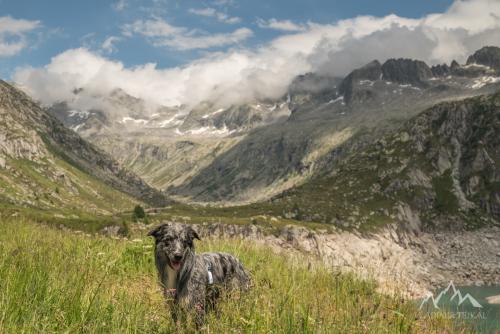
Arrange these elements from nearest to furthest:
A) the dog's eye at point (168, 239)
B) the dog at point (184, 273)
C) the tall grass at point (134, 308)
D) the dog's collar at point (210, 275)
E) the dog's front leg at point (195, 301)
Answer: the tall grass at point (134, 308) < the dog's front leg at point (195, 301) < the dog at point (184, 273) < the dog's eye at point (168, 239) < the dog's collar at point (210, 275)

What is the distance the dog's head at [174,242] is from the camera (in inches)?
328

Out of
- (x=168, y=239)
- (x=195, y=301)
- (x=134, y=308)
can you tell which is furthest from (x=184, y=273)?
(x=134, y=308)

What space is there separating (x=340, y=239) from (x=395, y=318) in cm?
18699

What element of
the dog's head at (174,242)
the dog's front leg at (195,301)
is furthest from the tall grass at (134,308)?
the dog's head at (174,242)

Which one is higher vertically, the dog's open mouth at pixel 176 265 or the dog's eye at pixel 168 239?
the dog's eye at pixel 168 239

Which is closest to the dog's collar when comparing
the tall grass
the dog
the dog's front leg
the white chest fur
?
the dog

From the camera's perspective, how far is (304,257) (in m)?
16.6

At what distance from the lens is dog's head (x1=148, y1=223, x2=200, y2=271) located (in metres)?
8.33

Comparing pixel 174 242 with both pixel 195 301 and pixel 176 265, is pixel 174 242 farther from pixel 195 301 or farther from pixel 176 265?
pixel 195 301

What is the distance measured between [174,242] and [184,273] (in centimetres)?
58

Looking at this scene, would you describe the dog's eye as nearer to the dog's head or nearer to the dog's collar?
the dog's head

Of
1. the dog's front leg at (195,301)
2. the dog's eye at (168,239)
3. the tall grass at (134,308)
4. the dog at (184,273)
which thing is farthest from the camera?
the dog's eye at (168,239)

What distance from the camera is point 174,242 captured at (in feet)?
27.9

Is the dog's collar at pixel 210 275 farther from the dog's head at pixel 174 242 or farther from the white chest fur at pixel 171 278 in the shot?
the white chest fur at pixel 171 278
